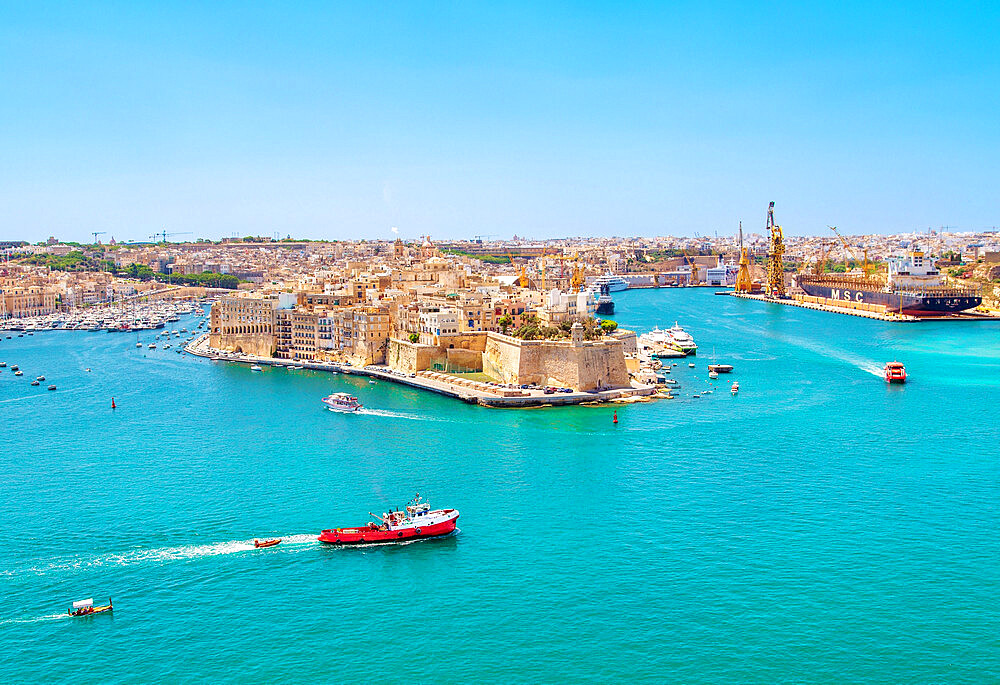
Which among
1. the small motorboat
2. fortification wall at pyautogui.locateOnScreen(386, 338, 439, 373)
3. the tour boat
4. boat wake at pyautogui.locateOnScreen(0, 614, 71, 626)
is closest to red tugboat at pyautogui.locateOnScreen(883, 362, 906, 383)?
fortification wall at pyautogui.locateOnScreen(386, 338, 439, 373)

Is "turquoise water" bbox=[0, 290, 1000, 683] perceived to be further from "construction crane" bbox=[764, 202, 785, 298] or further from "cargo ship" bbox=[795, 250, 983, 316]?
"construction crane" bbox=[764, 202, 785, 298]

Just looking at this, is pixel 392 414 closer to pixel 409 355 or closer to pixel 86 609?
pixel 409 355

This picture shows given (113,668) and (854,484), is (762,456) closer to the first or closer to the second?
(854,484)

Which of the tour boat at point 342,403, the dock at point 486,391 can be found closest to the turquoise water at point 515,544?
the tour boat at point 342,403

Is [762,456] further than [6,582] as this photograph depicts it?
Yes

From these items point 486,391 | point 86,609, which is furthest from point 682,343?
point 86,609

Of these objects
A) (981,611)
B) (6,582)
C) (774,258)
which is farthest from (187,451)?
(774,258)
